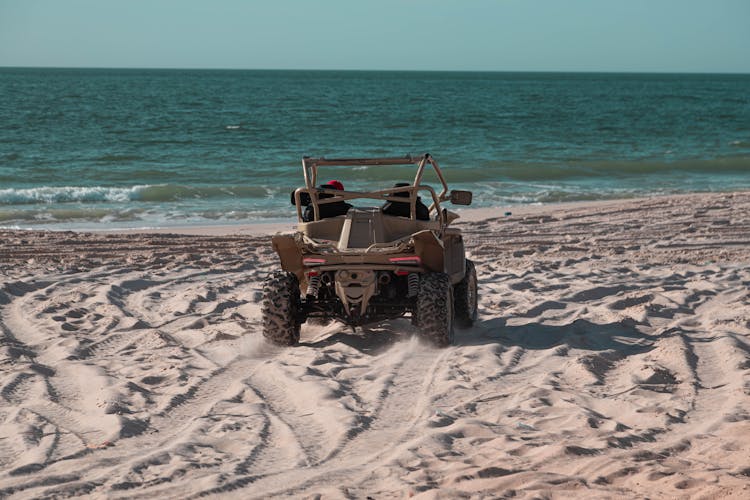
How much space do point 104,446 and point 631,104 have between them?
61.0m

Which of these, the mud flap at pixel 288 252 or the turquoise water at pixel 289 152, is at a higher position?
the mud flap at pixel 288 252

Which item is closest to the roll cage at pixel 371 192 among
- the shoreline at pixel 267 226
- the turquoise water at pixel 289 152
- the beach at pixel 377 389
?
the beach at pixel 377 389

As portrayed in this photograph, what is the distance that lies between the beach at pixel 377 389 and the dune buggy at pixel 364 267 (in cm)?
27

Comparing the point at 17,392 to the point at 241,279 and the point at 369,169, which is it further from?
Result: the point at 369,169

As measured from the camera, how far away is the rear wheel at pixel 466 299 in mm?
7613

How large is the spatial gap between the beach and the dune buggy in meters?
0.27

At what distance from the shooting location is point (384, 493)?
4.22 m

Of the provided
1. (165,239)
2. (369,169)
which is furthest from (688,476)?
(369,169)

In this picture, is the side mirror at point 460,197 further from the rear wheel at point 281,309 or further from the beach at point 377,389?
the rear wheel at point 281,309

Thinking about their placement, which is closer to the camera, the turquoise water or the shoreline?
the shoreline

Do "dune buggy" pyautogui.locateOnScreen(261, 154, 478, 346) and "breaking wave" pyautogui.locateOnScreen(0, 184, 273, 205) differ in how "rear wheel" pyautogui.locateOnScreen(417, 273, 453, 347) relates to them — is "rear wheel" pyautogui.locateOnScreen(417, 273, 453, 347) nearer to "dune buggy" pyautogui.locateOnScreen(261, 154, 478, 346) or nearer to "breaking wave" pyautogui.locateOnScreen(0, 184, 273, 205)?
"dune buggy" pyautogui.locateOnScreen(261, 154, 478, 346)

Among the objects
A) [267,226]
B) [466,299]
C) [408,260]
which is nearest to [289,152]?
[267,226]

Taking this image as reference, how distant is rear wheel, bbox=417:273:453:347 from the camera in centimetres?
675

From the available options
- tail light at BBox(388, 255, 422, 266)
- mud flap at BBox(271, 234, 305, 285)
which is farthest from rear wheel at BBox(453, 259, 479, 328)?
mud flap at BBox(271, 234, 305, 285)
